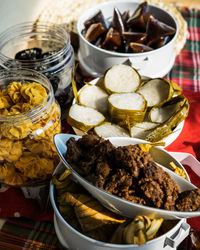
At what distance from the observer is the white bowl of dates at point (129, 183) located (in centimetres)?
43

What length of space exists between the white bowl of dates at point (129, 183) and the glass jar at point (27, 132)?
0.39 ft

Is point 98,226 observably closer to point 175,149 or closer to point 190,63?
point 175,149

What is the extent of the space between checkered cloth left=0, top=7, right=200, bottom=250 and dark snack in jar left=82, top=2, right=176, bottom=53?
15 cm

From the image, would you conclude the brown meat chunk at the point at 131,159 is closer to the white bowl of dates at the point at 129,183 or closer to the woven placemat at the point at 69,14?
the white bowl of dates at the point at 129,183

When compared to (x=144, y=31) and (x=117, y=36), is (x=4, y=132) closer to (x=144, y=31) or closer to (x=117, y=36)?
(x=117, y=36)

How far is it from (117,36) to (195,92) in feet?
1.00

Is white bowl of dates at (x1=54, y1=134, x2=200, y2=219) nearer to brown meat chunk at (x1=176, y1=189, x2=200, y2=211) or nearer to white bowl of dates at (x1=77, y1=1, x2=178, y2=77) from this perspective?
brown meat chunk at (x1=176, y1=189, x2=200, y2=211)

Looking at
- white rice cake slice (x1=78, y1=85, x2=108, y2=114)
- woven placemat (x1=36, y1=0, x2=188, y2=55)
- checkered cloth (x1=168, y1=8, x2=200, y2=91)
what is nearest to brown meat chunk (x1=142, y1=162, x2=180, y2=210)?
white rice cake slice (x1=78, y1=85, x2=108, y2=114)

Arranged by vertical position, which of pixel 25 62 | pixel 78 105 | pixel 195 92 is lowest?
pixel 195 92

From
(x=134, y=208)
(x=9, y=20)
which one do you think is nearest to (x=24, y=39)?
(x=9, y=20)

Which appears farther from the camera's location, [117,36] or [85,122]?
[117,36]

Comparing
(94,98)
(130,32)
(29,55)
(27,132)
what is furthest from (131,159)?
(130,32)

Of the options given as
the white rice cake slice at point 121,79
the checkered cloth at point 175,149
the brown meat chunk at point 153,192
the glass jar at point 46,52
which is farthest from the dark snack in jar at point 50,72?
the brown meat chunk at point 153,192

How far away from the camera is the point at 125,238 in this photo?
1.44 feet
